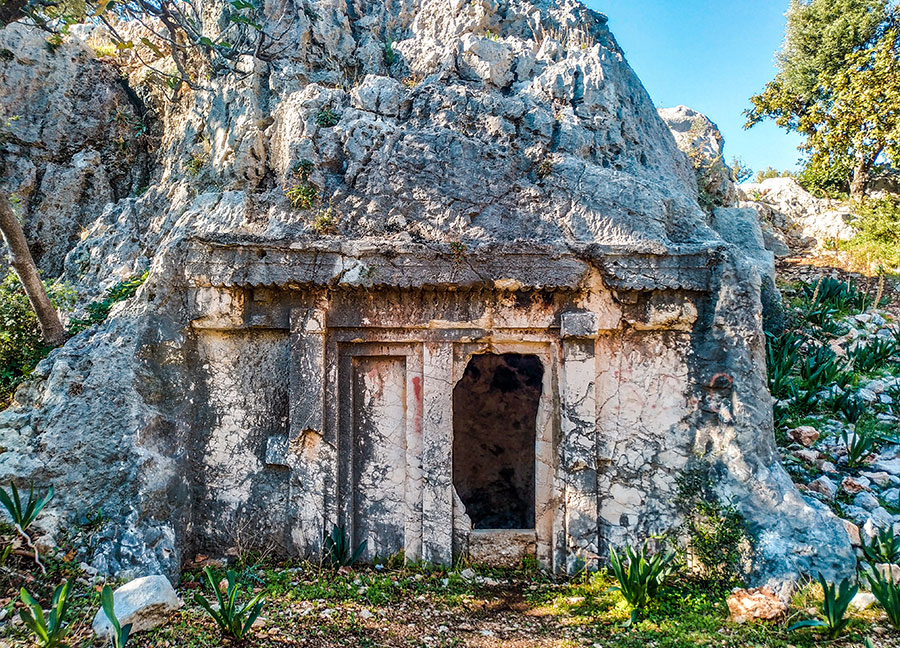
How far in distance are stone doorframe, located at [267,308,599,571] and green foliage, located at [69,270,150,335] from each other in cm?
228

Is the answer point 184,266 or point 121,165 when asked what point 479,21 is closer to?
point 184,266

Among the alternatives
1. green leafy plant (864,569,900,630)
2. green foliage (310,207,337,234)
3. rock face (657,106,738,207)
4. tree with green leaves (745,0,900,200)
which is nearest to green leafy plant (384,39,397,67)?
green foliage (310,207,337,234)

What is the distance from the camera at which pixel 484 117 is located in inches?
257

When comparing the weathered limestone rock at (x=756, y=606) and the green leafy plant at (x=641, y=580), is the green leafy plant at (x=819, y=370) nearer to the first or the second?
the weathered limestone rock at (x=756, y=606)

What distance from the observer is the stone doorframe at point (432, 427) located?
211 inches

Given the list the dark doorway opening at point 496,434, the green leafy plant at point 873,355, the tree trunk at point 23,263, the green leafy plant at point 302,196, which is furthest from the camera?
the dark doorway opening at point 496,434

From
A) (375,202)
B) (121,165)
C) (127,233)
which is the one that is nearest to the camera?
(375,202)

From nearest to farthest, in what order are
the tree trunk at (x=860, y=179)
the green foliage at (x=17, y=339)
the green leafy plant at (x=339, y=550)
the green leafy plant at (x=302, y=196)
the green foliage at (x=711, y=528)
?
the green foliage at (x=711, y=528) < the green leafy plant at (x=339, y=550) < the green leafy plant at (x=302, y=196) < the green foliage at (x=17, y=339) < the tree trunk at (x=860, y=179)

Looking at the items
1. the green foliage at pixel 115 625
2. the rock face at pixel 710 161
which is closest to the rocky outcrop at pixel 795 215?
the rock face at pixel 710 161

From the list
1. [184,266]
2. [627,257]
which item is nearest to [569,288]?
[627,257]

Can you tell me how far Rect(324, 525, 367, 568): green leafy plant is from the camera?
5254 mm

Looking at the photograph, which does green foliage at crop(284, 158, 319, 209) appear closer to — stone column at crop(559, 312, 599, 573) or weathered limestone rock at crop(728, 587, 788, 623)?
stone column at crop(559, 312, 599, 573)

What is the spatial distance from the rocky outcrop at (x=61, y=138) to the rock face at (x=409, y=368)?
3.93m

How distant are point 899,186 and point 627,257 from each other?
12055mm
